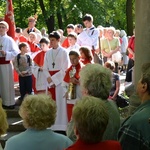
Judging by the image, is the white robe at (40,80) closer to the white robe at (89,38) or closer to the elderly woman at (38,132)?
the white robe at (89,38)

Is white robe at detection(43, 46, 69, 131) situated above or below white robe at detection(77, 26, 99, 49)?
below

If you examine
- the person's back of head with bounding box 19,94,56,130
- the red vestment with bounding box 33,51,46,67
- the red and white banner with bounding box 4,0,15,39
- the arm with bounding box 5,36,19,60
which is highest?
the red and white banner with bounding box 4,0,15,39

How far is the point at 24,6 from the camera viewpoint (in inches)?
1059

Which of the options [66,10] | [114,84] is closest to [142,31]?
[114,84]

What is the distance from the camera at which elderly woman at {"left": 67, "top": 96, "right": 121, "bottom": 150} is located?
276 cm

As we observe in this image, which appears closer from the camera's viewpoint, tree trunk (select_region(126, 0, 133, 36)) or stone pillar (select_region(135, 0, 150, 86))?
stone pillar (select_region(135, 0, 150, 86))

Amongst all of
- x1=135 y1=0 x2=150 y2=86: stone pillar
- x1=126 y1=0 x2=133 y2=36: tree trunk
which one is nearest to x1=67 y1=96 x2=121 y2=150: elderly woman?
x1=135 y1=0 x2=150 y2=86: stone pillar

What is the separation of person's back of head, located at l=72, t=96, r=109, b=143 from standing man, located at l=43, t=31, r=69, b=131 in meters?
4.98

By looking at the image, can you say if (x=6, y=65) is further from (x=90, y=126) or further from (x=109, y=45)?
(x=90, y=126)

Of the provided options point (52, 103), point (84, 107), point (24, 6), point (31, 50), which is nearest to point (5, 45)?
point (31, 50)

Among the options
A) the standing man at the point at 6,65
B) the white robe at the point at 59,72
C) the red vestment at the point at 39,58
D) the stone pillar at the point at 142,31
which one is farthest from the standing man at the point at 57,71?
the stone pillar at the point at 142,31

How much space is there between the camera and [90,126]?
276 centimetres

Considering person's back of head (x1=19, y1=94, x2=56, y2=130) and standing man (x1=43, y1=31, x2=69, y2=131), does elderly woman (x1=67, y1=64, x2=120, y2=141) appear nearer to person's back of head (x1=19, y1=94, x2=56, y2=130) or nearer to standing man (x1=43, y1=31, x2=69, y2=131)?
person's back of head (x1=19, y1=94, x2=56, y2=130)

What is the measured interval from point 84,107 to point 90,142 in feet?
0.82
